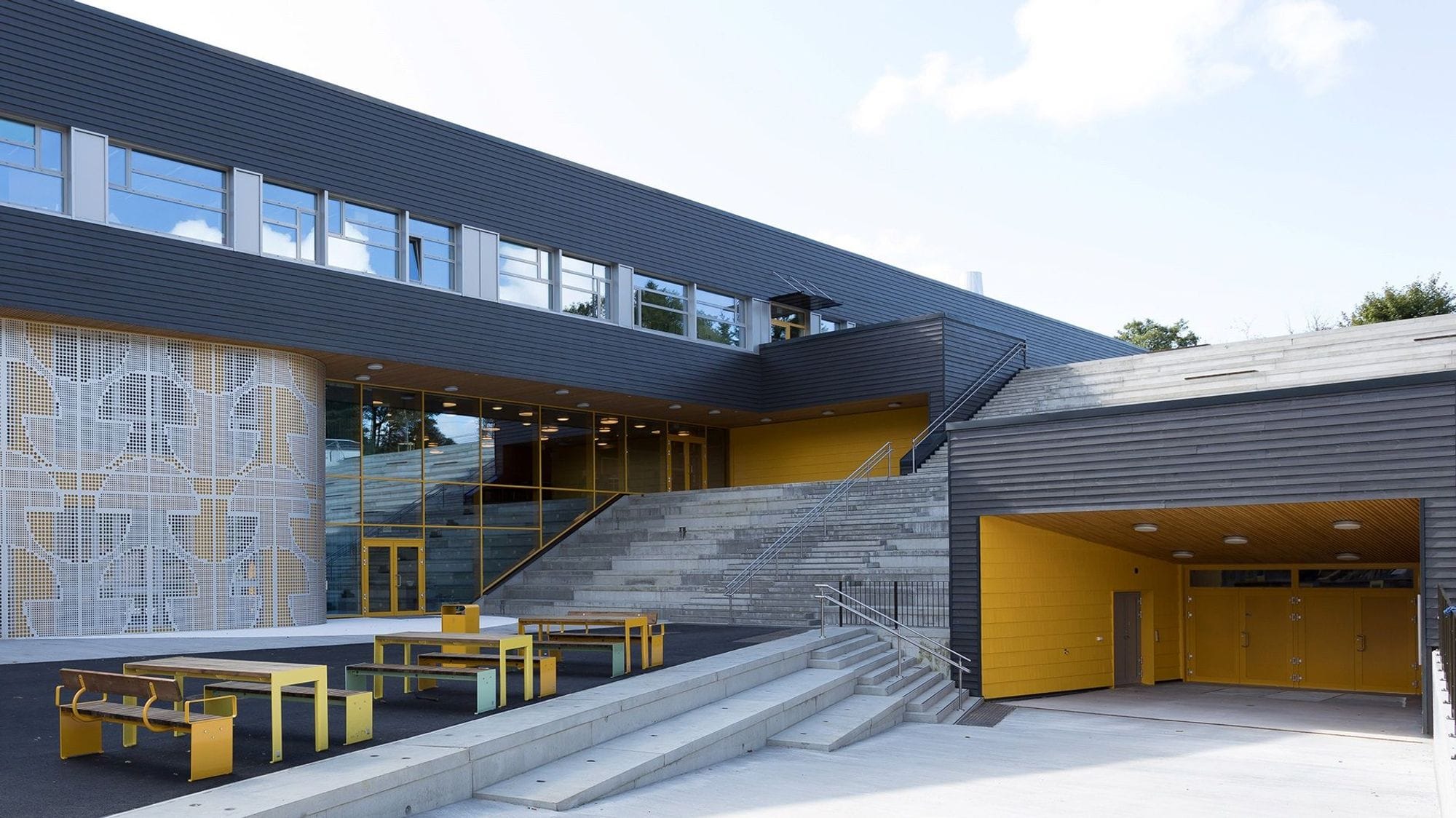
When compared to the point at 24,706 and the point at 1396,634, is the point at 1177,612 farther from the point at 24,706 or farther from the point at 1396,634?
the point at 24,706

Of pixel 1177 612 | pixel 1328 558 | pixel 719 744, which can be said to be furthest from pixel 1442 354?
pixel 719 744

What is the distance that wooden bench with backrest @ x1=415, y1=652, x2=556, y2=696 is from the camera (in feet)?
32.7

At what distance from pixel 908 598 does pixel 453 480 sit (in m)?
10.4

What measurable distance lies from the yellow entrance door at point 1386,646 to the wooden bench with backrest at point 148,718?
18.3 metres

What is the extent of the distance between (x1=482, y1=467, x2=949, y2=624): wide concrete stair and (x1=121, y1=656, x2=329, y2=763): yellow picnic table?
11366 millimetres

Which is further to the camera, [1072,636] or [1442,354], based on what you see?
[1442,354]

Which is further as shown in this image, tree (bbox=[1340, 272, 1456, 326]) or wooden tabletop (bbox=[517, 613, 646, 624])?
tree (bbox=[1340, 272, 1456, 326])

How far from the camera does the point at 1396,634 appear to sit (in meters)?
19.2

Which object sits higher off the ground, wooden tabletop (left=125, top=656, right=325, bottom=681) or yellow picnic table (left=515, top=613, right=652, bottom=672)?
wooden tabletop (left=125, top=656, right=325, bottom=681)

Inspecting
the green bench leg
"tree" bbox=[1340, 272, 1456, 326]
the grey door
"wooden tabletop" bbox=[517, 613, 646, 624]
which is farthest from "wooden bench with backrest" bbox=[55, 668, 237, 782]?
"tree" bbox=[1340, 272, 1456, 326]

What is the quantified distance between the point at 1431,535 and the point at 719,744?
8.33m

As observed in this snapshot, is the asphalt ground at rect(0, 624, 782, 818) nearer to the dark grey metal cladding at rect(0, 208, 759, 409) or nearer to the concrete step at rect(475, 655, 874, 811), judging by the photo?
the concrete step at rect(475, 655, 874, 811)

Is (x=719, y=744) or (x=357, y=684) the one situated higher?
(x=357, y=684)

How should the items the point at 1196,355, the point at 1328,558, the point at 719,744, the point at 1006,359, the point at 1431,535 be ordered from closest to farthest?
1. the point at 719,744
2. the point at 1431,535
3. the point at 1328,558
4. the point at 1196,355
5. the point at 1006,359
